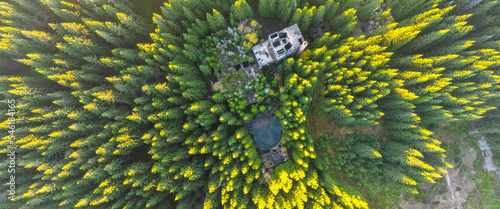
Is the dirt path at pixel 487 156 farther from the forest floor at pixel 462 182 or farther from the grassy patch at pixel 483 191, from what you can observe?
the grassy patch at pixel 483 191

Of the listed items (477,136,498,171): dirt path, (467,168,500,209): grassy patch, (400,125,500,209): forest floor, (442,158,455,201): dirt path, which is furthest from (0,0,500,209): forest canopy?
(467,168,500,209): grassy patch

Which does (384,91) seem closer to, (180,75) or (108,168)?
(180,75)

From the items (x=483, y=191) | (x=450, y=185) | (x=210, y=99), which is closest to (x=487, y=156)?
(x=483, y=191)

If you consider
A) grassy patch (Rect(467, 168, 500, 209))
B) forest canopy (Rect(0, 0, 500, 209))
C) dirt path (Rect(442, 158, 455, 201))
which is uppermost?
forest canopy (Rect(0, 0, 500, 209))

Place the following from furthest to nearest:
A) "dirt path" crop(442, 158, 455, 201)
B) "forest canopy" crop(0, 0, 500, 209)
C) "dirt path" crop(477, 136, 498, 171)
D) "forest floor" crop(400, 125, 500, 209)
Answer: "dirt path" crop(442, 158, 455, 201), "dirt path" crop(477, 136, 498, 171), "forest floor" crop(400, 125, 500, 209), "forest canopy" crop(0, 0, 500, 209)

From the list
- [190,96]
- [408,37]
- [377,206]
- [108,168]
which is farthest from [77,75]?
[377,206]

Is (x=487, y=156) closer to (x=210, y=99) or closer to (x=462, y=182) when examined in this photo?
(x=462, y=182)

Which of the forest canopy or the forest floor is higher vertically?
the forest canopy

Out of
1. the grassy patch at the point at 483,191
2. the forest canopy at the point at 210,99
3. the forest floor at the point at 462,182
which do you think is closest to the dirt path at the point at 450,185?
the forest floor at the point at 462,182

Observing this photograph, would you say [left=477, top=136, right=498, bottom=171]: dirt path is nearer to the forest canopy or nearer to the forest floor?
the forest floor
